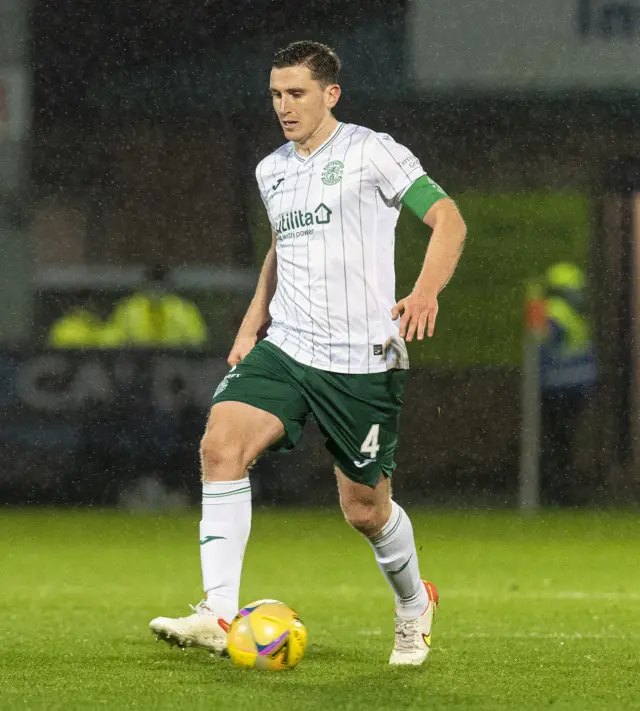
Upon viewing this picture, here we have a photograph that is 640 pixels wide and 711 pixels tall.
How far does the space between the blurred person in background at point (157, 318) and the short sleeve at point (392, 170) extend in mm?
7260

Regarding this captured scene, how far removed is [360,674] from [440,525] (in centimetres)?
614

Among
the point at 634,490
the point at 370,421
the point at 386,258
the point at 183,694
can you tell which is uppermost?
the point at 386,258

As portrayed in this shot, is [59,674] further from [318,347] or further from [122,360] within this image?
[122,360]

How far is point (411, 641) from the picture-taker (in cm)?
558

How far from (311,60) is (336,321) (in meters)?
0.78

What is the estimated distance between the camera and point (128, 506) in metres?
12.2

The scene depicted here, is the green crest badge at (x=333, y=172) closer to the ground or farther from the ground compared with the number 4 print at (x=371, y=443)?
farther from the ground

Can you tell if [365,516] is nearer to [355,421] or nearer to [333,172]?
[355,421]

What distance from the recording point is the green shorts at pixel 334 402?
17.8 ft

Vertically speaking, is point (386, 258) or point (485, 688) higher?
point (386, 258)

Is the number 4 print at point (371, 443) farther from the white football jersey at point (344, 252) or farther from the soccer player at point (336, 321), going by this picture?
the white football jersey at point (344, 252)

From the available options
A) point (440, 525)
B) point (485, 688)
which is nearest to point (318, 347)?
point (485, 688)

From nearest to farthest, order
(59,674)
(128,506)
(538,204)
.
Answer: (59,674)
(128,506)
(538,204)

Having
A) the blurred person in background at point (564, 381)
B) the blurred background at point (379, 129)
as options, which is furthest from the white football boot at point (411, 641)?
the blurred background at point (379, 129)
